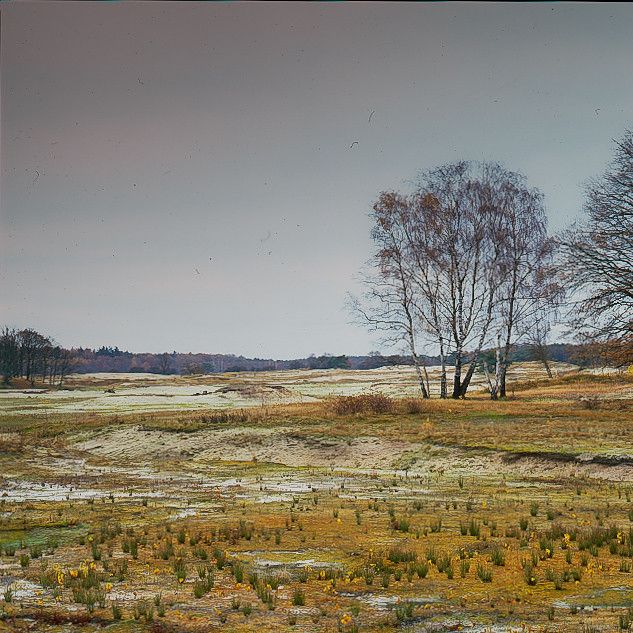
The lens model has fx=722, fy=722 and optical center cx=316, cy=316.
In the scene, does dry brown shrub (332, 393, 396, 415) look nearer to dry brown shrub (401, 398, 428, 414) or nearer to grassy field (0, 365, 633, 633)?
dry brown shrub (401, 398, 428, 414)

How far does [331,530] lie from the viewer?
Answer: 1434cm

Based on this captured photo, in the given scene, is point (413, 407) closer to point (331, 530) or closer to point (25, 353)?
point (331, 530)

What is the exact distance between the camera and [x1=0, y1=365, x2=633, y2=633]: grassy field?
9.04 metres

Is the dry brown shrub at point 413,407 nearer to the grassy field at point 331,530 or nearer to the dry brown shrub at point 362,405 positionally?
the dry brown shrub at point 362,405

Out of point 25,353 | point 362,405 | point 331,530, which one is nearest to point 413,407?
point 362,405

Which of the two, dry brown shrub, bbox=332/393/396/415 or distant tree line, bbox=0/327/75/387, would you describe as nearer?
dry brown shrub, bbox=332/393/396/415

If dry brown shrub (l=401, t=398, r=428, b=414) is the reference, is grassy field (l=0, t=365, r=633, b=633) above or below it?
below

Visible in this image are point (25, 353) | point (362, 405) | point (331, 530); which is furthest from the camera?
point (25, 353)

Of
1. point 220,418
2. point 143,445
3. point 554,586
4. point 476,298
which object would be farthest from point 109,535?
point 476,298

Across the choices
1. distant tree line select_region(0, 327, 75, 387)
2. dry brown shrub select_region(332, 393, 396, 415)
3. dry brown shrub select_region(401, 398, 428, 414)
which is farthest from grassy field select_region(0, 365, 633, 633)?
distant tree line select_region(0, 327, 75, 387)

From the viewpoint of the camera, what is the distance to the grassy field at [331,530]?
9.04 meters

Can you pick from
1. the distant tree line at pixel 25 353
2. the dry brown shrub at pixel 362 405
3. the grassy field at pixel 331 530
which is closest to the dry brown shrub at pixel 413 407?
the dry brown shrub at pixel 362 405

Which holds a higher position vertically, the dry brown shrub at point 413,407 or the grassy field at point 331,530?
the dry brown shrub at point 413,407

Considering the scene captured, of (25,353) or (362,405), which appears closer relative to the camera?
(362,405)
